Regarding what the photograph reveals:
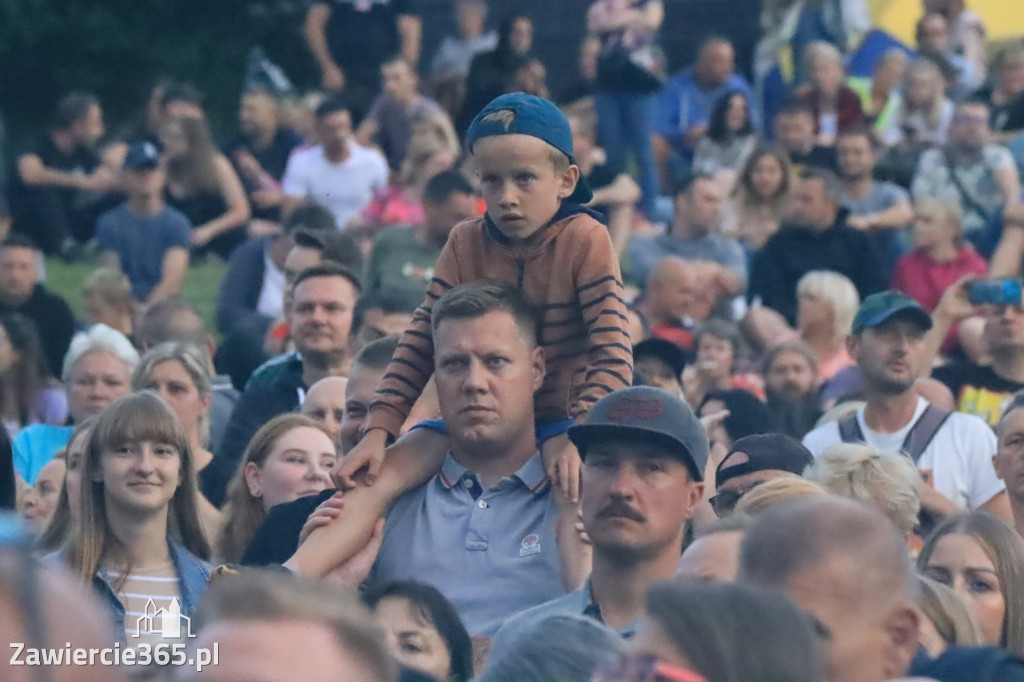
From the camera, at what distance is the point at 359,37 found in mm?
16188

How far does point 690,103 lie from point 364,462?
33.9 ft

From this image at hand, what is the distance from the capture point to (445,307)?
497 cm

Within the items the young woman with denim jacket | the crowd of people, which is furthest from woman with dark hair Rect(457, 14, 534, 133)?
the young woman with denim jacket

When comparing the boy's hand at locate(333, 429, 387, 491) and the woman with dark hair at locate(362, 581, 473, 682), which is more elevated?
the boy's hand at locate(333, 429, 387, 491)

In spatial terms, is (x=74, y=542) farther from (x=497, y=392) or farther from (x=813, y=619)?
(x=813, y=619)

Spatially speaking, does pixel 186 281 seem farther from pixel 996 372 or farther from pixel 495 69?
pixel 996 372

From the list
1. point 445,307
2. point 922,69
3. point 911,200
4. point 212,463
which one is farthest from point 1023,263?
point 445,307

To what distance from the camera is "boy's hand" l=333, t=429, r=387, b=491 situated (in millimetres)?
4980

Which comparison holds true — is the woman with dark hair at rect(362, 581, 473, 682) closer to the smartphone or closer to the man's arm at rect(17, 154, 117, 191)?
the smartphone

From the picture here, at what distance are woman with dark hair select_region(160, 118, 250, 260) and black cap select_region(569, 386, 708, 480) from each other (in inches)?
358

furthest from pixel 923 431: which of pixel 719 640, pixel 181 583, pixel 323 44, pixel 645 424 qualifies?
pixel 323 44

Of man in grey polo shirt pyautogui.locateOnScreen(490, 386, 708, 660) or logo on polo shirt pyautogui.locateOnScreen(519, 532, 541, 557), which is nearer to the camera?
man in grey polo shirt pyautogui.locateOnScreen(490, 386, 708, 660)

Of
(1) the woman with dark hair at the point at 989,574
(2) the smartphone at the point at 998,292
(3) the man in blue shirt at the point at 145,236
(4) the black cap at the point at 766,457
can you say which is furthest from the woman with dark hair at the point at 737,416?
(3) the man in blue shirt at the point at 145,236

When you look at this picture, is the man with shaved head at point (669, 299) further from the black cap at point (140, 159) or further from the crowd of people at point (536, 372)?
the black cap at point (140, 159)
